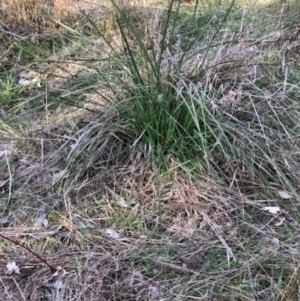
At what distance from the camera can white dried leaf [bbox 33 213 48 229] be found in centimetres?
228

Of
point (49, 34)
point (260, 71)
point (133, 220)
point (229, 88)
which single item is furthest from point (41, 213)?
point (49, 34)

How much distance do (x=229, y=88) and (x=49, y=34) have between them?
1.68m

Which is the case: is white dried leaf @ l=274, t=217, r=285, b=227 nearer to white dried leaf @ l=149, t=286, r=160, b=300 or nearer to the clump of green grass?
the clump of green grass

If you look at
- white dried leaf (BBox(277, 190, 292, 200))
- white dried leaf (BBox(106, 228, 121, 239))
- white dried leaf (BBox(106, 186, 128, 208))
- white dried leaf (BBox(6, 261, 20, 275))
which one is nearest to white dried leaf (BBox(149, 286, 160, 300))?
white dried leaf (BBox(106, 228, 121, 239))

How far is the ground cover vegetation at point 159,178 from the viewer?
203 cm

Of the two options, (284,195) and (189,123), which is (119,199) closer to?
(189,123)

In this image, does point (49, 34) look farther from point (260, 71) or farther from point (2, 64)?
point (260, 71)

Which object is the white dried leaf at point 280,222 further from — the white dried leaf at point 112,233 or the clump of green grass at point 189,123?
the white dried leaf at point 112,233

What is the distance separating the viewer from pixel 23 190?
2.46 metres

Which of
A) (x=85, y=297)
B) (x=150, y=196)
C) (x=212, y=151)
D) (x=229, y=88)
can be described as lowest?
(x=85, y=297)

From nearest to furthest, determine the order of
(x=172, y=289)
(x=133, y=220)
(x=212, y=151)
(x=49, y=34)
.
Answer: (x=172, y=289) → (x=133, y=220) → (x=212, y=151) → (x=49, y=34)

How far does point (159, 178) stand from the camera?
94.3 inches

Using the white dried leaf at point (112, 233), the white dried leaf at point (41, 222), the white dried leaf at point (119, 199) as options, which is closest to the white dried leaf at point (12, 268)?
the white dried leaf at point (41, 222)

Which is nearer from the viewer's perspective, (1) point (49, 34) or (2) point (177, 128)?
(2) point (177, 128)
